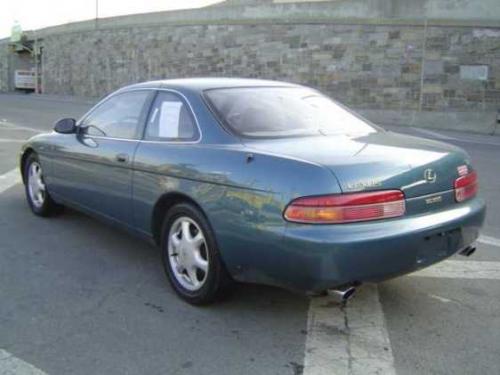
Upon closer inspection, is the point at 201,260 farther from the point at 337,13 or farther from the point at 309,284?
the point at 337,13

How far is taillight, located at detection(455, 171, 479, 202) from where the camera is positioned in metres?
3.58

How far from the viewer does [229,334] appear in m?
3.35

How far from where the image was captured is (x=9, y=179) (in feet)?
25.7

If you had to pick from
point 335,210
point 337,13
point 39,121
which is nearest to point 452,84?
point 337,13

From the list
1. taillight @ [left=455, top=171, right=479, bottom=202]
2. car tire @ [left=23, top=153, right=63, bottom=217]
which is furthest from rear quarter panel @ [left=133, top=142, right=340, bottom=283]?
car tire @ [left=23, top=153, right=63, bottom=217]

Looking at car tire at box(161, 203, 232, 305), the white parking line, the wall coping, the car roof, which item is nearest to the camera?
car tire at box(161, 203, 232, 305)

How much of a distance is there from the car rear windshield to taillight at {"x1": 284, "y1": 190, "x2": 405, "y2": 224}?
2.65 ft

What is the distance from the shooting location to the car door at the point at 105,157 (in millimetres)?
4379

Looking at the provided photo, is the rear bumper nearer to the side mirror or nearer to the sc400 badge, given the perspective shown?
the sc400 badge

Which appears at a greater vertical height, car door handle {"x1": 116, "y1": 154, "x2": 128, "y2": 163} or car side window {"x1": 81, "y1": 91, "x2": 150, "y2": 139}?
car side window {"x1": 81, "y1": 91, "x2": 150, "y2": 139}

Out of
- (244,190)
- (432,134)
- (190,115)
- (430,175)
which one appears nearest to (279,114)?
(190,115)

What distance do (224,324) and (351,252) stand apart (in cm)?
98

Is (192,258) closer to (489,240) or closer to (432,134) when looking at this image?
(489,240)

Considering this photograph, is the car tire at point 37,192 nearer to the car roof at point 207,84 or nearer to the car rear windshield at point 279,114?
the car roof at point 207,84
